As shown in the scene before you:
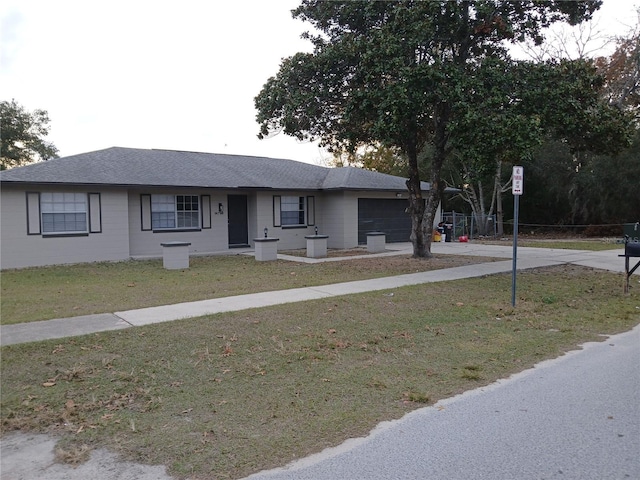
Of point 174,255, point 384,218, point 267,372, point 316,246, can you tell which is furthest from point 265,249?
point 267,372

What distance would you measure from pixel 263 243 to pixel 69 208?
21.0 ft

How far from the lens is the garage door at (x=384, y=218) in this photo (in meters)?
21.9

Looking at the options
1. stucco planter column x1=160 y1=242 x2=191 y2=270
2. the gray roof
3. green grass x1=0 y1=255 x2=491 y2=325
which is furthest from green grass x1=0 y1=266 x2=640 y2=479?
the gray roof

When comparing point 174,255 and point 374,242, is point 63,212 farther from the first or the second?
point 374,242

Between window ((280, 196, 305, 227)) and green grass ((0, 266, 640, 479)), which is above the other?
window ((280, 196, 305, 227))

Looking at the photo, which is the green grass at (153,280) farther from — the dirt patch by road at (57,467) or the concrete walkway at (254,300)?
the dirt patch by road at (57,467)

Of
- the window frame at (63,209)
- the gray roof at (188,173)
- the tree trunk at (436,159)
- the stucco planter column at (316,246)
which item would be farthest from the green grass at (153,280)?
the gray roof at (188,173)

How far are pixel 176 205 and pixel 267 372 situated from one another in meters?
14.1

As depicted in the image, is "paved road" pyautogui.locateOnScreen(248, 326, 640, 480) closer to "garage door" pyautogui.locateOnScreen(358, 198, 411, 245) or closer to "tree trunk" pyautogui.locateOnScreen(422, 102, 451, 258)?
"tree trunk" pyautogui.locateOnScreen(422, 102, 451, 258)

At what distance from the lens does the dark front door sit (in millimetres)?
19906

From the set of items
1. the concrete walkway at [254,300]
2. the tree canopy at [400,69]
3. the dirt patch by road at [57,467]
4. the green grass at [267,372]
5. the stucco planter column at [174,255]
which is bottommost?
the dirt patch by road at [57,467]

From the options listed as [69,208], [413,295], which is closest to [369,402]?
[413,295]

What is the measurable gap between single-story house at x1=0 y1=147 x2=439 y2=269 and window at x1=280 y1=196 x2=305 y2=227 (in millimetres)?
46

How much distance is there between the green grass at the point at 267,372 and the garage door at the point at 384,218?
519 inches
